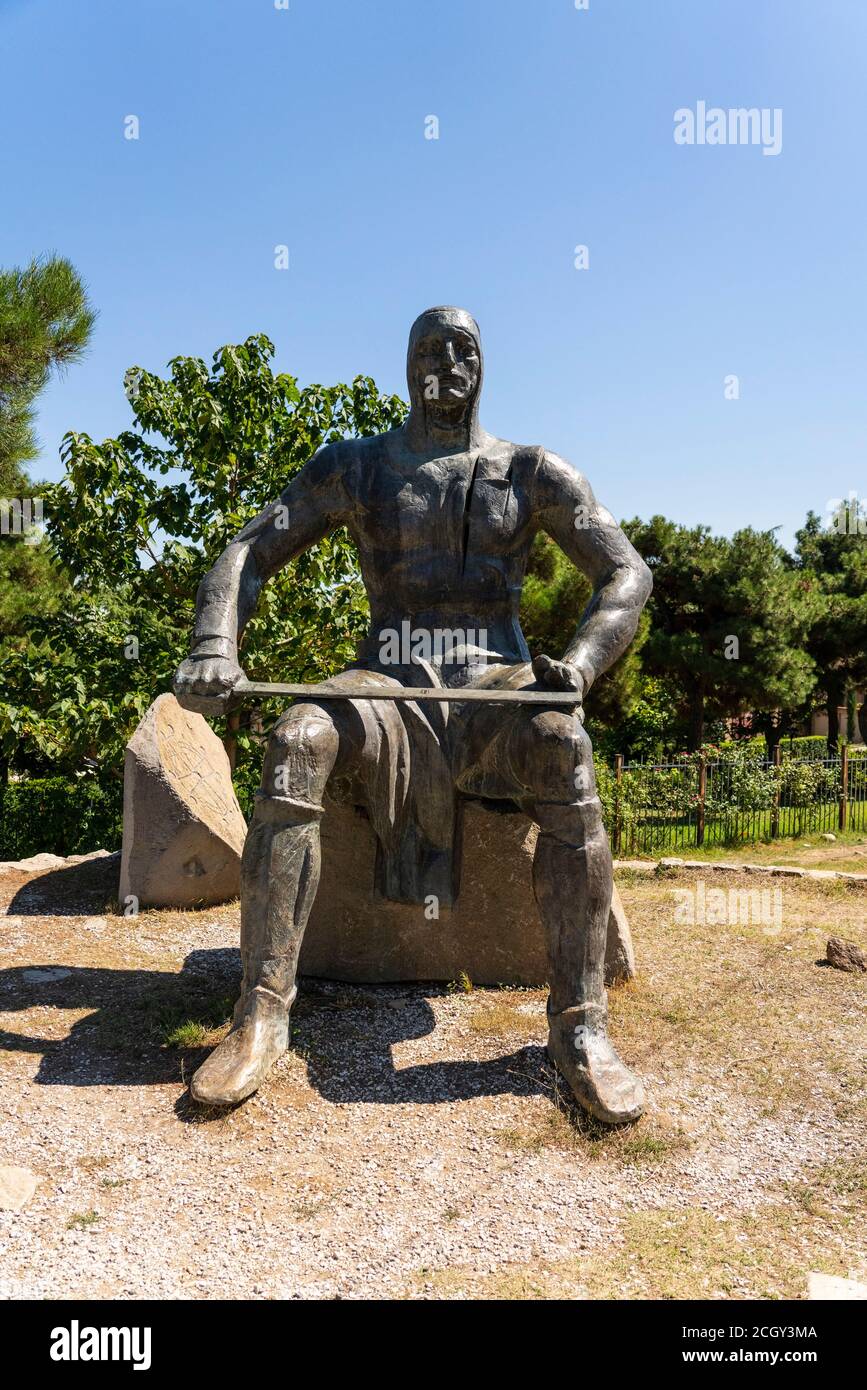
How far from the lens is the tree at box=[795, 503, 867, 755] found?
17.7 meters

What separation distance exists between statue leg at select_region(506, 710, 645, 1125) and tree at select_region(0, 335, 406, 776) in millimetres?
4129

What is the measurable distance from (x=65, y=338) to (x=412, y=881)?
236 inches

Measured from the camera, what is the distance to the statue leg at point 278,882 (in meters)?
3.00

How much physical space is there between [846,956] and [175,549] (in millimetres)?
4963

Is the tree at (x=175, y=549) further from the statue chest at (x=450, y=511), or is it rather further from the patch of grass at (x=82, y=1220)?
the patch of grass at (x=82, y=1220)

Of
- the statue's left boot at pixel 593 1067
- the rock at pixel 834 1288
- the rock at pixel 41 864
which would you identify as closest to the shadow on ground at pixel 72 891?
the rock at pixel 41 864

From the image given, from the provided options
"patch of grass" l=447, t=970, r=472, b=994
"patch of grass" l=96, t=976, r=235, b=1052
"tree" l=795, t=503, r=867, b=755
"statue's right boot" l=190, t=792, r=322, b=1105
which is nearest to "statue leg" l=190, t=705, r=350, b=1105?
"statue's right boot" l=190, t=792, r=322, b=1105

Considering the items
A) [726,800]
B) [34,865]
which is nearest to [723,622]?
[726,800]

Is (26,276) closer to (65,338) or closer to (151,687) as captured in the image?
(65,338)

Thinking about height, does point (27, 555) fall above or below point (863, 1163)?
above

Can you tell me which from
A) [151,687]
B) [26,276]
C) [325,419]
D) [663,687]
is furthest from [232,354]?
[663,687]

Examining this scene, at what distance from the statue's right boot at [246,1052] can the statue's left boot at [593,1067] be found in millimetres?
824

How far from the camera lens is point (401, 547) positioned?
374cm

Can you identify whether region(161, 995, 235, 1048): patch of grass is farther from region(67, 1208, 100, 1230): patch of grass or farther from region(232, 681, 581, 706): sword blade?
region(232, 681, 581, 706): sword blade
